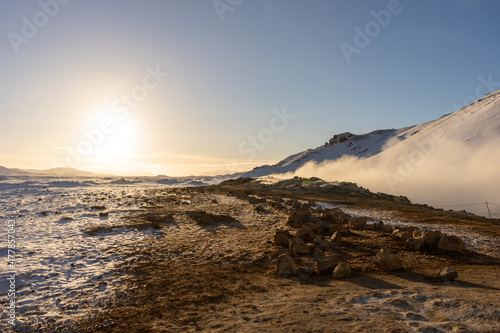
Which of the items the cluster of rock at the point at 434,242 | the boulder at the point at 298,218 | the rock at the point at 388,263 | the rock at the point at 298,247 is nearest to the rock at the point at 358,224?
the boulder at the point at 298,218

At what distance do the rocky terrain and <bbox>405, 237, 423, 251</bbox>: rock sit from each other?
4 cm

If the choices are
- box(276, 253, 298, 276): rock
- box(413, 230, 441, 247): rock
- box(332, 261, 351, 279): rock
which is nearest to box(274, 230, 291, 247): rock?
box(276, 253, 298, 276): rock

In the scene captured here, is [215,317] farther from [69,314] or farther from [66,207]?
[66,207]

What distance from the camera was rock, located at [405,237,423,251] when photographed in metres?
9.98

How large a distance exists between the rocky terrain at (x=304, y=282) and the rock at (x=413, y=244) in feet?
0.13

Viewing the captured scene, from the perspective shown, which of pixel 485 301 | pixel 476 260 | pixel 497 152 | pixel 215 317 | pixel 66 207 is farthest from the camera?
pixel 497 152

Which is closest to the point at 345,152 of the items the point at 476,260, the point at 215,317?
the point at 476,260

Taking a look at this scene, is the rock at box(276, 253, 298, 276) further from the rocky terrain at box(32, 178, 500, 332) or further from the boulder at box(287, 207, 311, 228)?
the boulder at box(287, 207, 311, 228)

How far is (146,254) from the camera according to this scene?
1034 centimetres

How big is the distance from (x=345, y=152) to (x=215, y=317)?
300 feet

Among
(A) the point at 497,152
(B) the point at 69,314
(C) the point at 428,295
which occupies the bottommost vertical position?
(B) the point at 69,314

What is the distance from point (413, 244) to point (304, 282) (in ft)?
16.8

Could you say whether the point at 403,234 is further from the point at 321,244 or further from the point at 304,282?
the point at 304,282

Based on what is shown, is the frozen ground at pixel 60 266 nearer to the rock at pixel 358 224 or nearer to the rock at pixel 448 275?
the rock at pixel 448 275
